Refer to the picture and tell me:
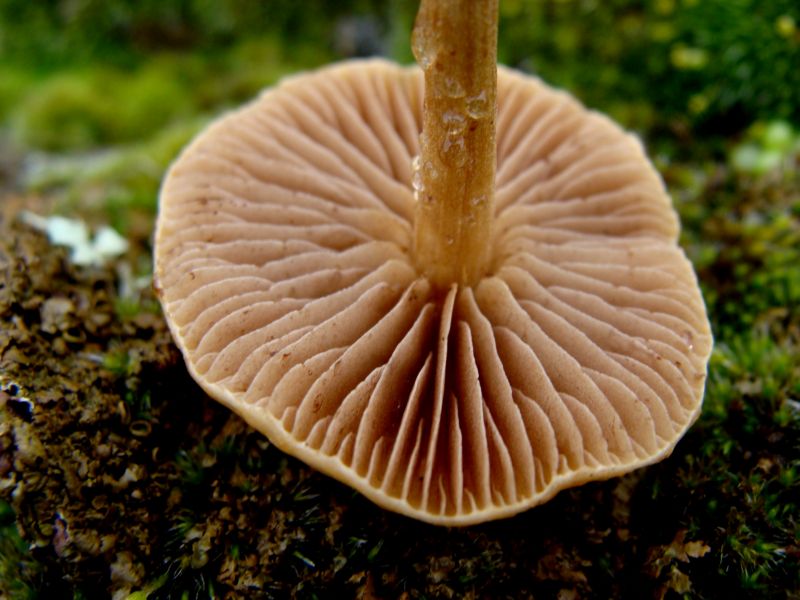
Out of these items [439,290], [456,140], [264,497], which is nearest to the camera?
[456,140]

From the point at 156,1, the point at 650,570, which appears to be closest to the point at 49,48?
the point at 156,1

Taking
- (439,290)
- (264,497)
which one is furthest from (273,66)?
(264,497)

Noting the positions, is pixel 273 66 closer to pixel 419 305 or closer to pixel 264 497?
pixel 419 305

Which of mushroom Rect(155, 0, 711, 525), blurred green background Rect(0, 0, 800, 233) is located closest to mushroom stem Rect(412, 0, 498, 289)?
mushroom Rect(155, 0, 711, 525)

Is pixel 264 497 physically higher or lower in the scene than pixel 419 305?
lower

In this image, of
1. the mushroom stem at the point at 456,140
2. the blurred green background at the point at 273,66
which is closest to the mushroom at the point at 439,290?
the mushroom stem at the point at 456,140

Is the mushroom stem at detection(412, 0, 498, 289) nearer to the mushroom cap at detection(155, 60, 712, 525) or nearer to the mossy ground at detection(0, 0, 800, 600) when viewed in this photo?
the mushroom cap at detection(155, 60, 712, 525)

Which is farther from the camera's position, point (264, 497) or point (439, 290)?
point (439, 290)
